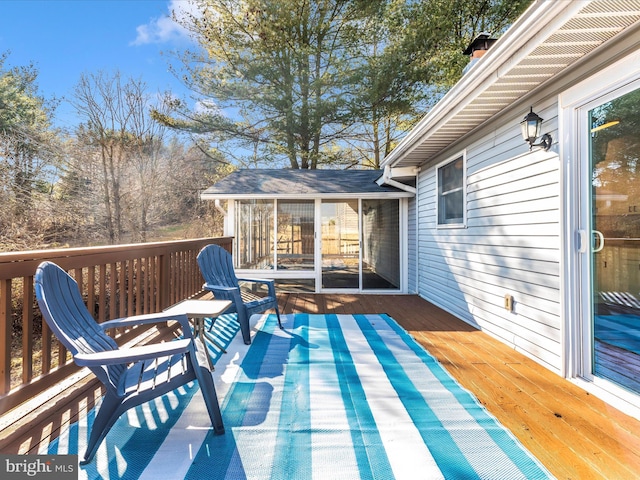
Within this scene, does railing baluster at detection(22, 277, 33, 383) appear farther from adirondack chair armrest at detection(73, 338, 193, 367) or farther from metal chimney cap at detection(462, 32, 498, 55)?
metal chimney cap at detection(462, 32, 498, 55)

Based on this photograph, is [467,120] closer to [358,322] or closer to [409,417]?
→ [358,322]

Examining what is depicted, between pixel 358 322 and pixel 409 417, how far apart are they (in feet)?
7.46

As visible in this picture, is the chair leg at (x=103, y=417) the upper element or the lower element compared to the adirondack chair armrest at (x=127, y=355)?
lower

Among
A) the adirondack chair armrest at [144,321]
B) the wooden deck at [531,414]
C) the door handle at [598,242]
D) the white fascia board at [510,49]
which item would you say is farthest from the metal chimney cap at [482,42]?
the adirondack chair armrest at [144,321]

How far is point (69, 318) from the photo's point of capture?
196 cm

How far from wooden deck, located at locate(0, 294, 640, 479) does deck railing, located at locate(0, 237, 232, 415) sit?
0.21 metres

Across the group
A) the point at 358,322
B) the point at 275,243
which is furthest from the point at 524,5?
the point at 358,322

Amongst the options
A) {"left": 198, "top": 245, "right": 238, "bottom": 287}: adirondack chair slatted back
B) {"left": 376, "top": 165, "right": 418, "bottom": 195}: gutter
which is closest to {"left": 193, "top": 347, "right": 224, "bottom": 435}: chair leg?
{"left": 198, "top": 245, "right": 238, "bottom": 287}: adirondack chair slatted back

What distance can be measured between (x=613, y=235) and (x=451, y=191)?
8.64 feet

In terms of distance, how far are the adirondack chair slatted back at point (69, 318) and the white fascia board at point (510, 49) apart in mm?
3257

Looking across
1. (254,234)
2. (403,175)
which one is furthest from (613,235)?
(254,234)

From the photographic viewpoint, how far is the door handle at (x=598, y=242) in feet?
8.02

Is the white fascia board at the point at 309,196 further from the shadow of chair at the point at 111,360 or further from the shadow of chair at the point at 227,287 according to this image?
the shadow of chair at the point at 111,360

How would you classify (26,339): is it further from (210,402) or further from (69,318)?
(210,402)
